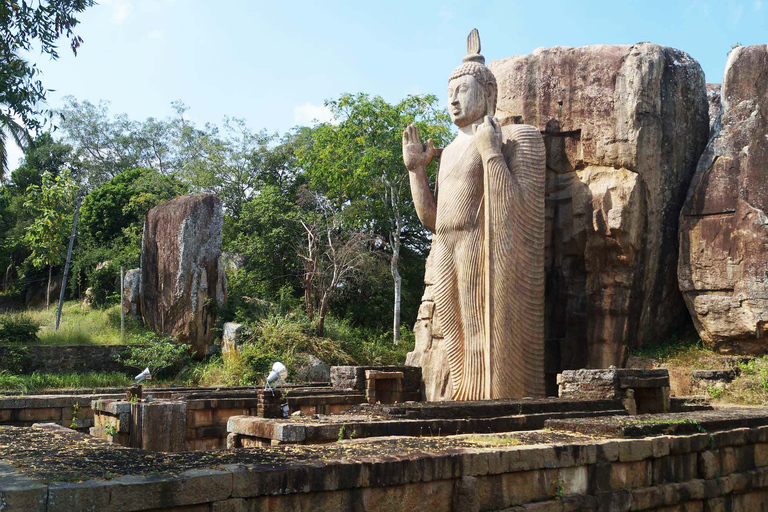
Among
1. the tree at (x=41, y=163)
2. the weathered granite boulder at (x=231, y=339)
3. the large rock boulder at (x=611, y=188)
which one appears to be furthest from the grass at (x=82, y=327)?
the large rock boulder at (x=611, y=188)

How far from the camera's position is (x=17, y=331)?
56.9 feet

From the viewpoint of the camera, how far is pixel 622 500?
538 centimetres

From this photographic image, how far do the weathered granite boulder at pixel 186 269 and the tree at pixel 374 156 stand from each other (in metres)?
4.23

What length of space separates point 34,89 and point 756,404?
11606 millimetres

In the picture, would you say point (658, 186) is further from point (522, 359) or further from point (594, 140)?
point (522, 359)

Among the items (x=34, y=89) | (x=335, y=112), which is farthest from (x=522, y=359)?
(x=335, y=112)

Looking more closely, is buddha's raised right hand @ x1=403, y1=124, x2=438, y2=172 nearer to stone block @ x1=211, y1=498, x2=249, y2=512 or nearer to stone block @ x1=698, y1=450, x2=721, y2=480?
stone block @ x1=698, y1=450, x2=721, y2=480

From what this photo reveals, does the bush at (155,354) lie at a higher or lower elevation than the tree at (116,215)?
lower

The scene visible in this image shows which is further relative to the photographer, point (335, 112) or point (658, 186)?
point (335, 112)

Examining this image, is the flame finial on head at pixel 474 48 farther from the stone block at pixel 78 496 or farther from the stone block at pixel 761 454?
the stone block at pixel 78 496

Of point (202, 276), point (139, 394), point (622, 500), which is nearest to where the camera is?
point (622, 500)

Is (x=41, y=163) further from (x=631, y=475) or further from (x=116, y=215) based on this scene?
(x=631, y=475)

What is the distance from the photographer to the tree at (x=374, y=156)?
20.3 m

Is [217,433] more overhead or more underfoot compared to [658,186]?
more underfoot
